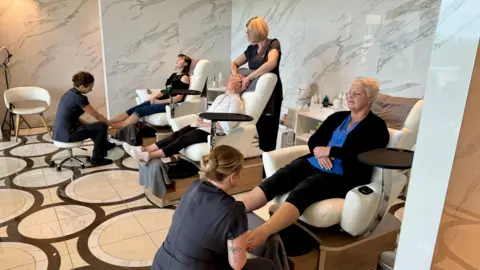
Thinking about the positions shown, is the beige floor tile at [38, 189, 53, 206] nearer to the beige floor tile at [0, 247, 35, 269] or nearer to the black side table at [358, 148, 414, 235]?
the beige floor tile at [0, 247, 35, 269]

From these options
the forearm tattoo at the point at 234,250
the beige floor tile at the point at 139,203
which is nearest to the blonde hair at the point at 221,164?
the forearm tattoo at the point at 234,250

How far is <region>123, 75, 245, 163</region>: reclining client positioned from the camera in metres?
3.02

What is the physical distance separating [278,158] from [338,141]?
414 millimetres

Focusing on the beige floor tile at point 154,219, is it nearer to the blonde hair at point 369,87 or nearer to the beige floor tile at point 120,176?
the beige floor tile at point 120,176

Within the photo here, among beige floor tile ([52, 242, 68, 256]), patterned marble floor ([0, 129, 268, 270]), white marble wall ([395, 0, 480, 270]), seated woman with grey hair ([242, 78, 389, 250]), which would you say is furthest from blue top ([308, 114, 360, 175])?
beige floor tile ([52, 242, 68, 256])

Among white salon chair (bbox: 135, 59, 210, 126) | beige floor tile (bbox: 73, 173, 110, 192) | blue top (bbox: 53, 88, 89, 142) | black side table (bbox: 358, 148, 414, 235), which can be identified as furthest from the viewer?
white salon chair (bbox: 135, 59, 210, 126)

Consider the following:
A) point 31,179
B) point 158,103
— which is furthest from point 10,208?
point 158,103

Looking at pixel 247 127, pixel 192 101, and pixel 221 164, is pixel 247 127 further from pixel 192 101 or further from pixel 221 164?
pixel 221 164

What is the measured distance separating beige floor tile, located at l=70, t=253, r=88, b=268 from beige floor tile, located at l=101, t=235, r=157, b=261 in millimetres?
153

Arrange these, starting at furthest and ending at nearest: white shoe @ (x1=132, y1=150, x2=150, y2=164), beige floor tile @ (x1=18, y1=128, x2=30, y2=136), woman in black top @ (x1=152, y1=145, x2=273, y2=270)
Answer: beige floor tile @ (x1=18, y1=128, x2=30, y2=136) < white shoe @ (x1=132, y1=150, x2=150, y2=164) < woman in black top @ (x1=152, y1=145, x2=273, y2=270)

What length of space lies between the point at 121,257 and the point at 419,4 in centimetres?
302

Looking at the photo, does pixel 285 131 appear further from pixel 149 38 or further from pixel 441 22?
pixel 441 22

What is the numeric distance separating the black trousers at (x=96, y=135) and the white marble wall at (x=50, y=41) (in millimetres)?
2264

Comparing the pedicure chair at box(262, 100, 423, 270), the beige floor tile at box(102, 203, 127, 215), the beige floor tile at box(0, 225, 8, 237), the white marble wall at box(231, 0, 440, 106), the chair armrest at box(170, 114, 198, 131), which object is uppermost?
the white marble wall at box(231, 0, 440, 106)
